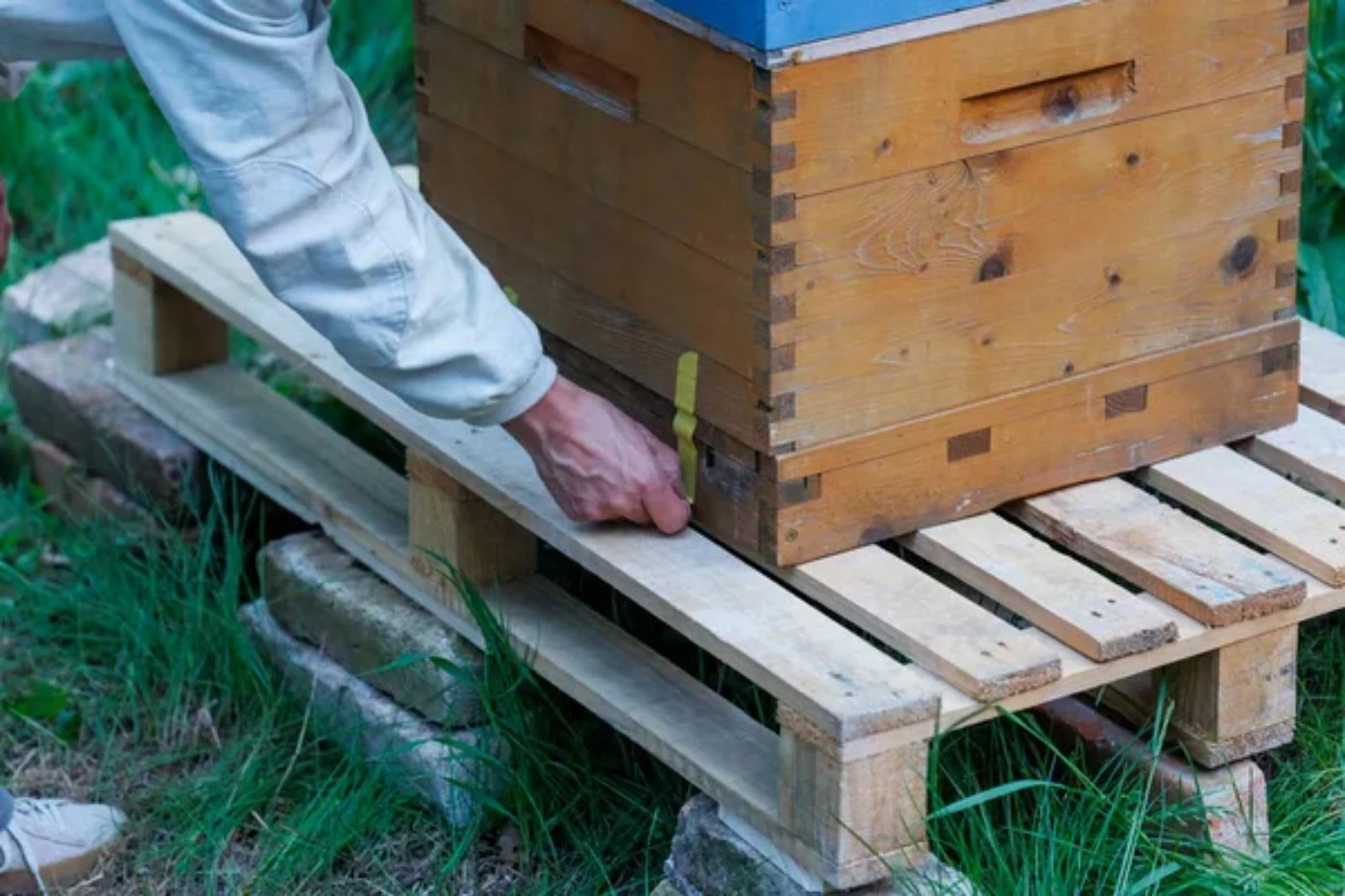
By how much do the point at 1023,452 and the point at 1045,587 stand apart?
0.66 ft

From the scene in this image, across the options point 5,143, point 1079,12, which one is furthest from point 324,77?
point 5,143

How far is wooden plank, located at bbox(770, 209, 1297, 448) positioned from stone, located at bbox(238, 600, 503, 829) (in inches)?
24.8

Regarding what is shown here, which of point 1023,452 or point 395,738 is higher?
point 1023,452

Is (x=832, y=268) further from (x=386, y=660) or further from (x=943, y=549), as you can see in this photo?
(x=386, y=660)

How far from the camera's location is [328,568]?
3.05 meters

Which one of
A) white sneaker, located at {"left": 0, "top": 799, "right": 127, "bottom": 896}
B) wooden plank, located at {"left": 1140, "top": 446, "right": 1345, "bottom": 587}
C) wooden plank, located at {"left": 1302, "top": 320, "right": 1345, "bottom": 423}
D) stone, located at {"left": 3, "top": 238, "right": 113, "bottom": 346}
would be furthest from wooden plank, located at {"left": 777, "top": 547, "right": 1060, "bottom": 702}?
stone, located at {"left": 3, "top": 238, "right": 113, "bottom": 346}

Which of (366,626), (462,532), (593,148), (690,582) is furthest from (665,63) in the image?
(366,626)

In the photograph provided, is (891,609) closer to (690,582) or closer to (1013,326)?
(690,582)

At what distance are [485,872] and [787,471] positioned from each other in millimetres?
679

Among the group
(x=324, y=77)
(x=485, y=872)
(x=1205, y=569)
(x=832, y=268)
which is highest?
(x=324, y=77)

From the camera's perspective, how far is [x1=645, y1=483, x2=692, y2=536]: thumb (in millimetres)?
2547


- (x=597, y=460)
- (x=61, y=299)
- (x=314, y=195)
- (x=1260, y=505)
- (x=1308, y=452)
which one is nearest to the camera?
(x=314, y=195)

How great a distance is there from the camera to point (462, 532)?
2791 millimetres

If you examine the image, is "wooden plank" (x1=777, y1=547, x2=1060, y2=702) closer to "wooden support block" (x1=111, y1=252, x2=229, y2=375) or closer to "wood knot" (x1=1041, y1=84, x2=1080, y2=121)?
"wood knot" (x1=1041, y1=84, x2=1080, y2=121)
